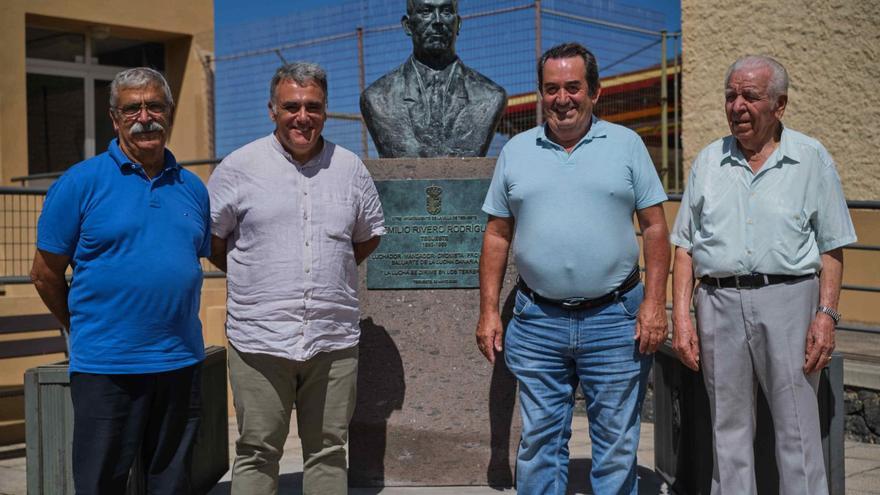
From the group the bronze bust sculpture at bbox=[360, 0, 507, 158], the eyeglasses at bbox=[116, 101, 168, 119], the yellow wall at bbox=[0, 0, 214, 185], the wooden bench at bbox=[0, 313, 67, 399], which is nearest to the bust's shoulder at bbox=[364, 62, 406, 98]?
the bronze bust sculpture at bbox=[360, 0, 507, 158]

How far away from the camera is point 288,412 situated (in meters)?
3.77

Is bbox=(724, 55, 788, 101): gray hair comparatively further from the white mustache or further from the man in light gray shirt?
the white mustache

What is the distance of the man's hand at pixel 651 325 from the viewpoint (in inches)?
141

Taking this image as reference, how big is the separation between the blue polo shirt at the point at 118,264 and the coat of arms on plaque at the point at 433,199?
173cm

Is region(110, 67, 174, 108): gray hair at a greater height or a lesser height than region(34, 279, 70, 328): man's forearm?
greater

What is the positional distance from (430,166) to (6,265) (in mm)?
6512

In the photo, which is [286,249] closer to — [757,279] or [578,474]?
[757,279]

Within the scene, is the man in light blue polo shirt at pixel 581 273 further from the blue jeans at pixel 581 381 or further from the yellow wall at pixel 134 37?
the yellow wall at pixel 134 37

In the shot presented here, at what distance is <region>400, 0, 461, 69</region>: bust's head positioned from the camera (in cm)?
500

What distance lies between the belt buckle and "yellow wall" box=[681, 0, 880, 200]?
646 cm

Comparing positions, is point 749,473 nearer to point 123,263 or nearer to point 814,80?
point 123,263

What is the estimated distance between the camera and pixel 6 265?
9.71 m

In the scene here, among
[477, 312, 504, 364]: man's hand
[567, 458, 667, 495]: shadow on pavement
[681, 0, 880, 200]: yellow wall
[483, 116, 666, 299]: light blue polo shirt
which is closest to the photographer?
[483, 116, 666, 299]: light blue polo shirt

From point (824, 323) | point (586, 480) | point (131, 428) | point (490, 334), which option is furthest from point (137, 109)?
point (586, 480)
